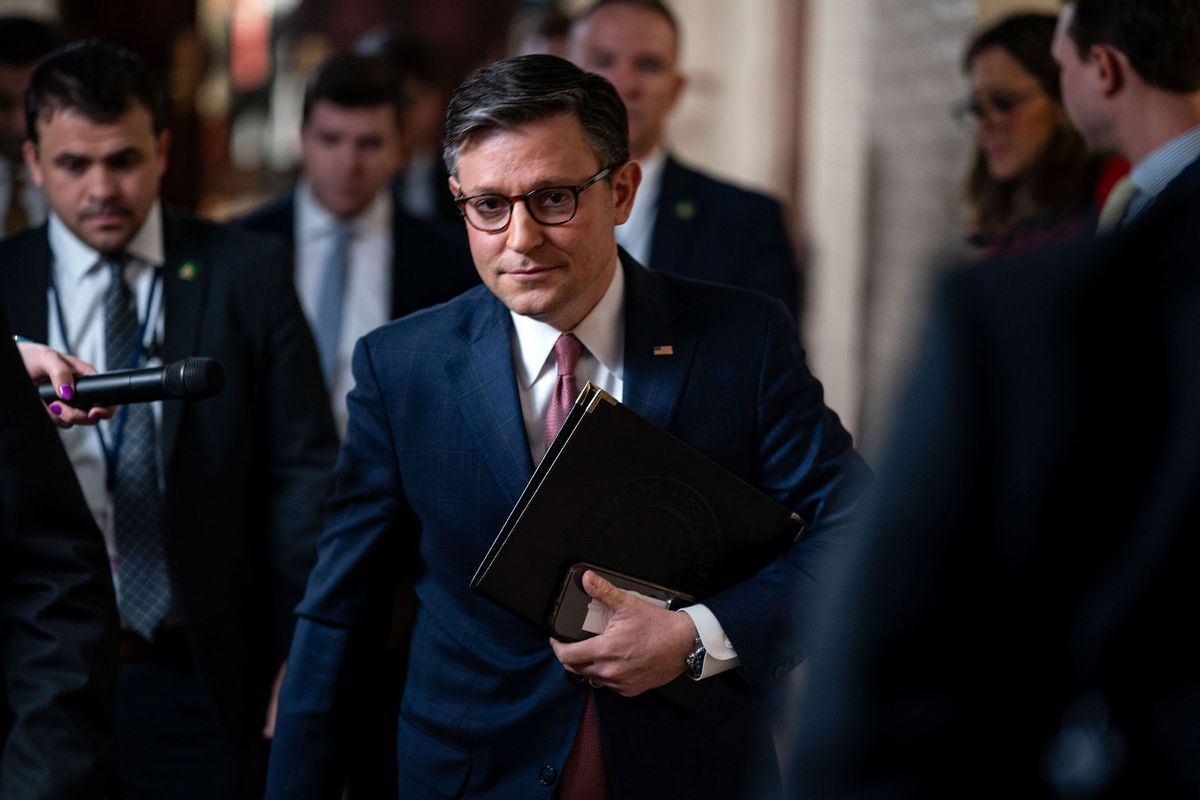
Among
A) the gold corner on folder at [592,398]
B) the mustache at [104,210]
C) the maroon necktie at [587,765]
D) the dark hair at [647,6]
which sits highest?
the dark hair at [647,6]

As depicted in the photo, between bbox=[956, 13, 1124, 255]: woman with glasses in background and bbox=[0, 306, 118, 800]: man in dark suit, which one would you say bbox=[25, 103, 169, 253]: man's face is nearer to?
bbox=[0, 306, 118, 800]: man in dark suit

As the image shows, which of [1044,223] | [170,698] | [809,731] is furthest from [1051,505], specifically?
[1044,223]

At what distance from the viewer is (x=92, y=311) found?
2.87 m

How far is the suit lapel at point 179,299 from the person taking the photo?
278 centimetres

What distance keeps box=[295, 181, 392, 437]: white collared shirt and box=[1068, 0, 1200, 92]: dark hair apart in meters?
2.07

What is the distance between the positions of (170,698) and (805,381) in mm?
1429

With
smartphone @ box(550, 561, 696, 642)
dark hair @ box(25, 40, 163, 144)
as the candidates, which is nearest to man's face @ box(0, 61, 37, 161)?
dark hair @ box(25, 40, 163, 144)

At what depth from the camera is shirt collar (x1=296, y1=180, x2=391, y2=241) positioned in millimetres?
4254

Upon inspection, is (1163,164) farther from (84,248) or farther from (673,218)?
(84,248)

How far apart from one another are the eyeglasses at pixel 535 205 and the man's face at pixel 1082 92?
1158 millimetres

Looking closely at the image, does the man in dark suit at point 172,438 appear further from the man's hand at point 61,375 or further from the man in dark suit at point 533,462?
the man in dark suit at point 533,462

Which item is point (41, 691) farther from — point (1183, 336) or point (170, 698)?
point (1183, 336)

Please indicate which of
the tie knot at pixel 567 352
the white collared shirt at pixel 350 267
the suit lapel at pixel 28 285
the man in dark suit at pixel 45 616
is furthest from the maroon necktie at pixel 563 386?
the white collared shirt at pixel 350 267

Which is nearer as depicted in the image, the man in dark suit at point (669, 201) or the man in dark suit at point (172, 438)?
the man in dark suit at point (172, 438)
